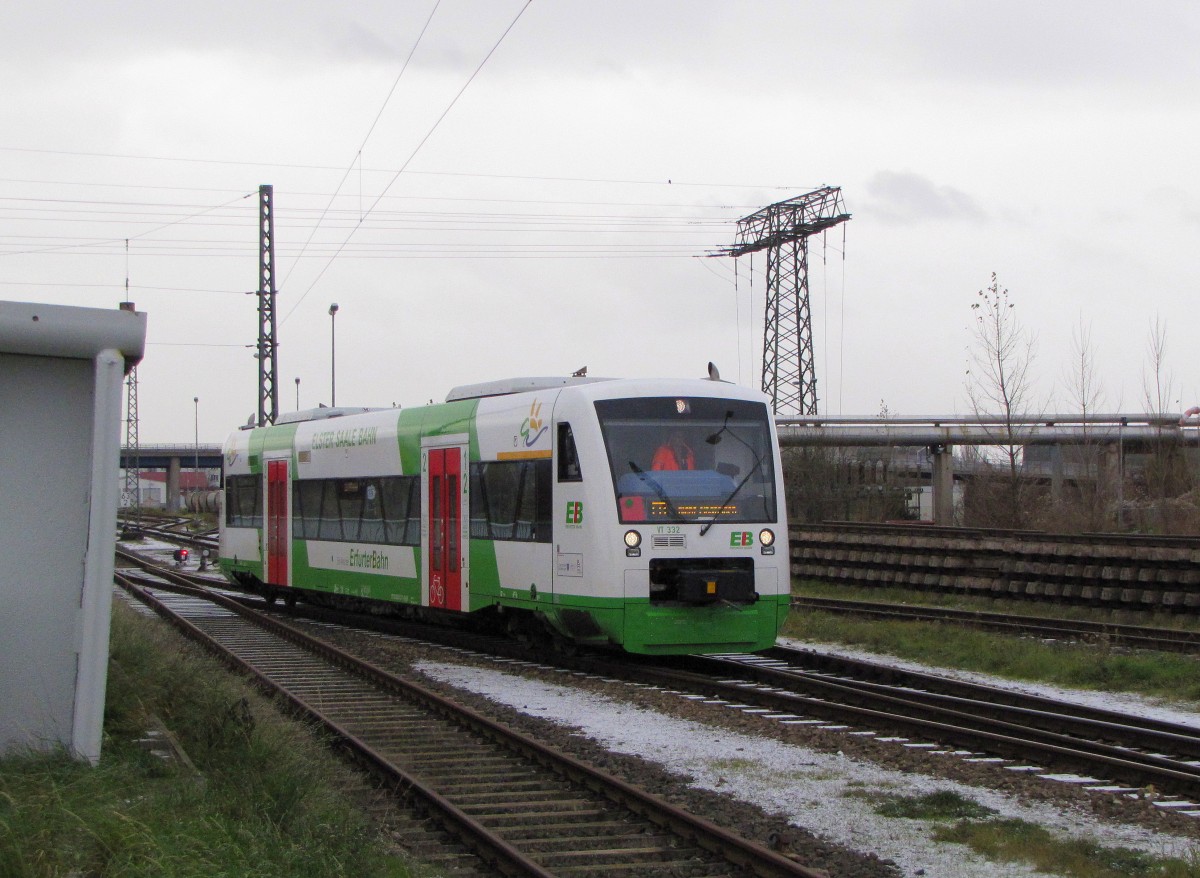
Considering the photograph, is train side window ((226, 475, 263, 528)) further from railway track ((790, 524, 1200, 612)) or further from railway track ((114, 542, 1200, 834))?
railway track ((114, 542, 1200, 834))

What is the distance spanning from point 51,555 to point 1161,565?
52.9 ft

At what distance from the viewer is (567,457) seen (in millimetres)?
14344

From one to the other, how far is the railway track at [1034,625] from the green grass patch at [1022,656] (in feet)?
1.65

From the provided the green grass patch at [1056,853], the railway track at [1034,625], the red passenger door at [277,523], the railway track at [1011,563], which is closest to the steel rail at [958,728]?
the green grass patch at [1056,853]

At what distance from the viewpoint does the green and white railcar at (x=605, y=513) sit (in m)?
13.7

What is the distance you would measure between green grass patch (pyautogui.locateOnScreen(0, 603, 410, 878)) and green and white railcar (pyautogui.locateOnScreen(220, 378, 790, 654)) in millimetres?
4144

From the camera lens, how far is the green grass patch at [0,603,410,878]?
5.48 m

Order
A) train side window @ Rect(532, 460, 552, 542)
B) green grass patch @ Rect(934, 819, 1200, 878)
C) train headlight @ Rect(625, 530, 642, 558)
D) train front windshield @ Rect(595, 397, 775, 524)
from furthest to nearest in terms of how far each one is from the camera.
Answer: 1. train side window @ Rect(532, 460, 552, 542)
2. train front windshield @ Rect(595, 397, 775, 524)
3. train headlight @ Rect(625, 530, 642, 558)
4. green grass patch @ Rect(934, 819, 1200, 878)

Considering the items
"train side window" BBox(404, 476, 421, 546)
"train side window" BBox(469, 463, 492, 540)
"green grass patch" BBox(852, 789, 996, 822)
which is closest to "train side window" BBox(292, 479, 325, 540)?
"train side window" BBox(404, 476, 421, 546)

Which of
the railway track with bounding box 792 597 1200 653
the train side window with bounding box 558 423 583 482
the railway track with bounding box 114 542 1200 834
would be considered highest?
the train side window with bounding box 558 423 583 482

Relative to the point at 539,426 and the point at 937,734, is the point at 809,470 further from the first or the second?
the point at 937,734

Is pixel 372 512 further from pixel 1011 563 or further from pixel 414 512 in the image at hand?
pixel 1011 563

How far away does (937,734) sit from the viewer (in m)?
10.3

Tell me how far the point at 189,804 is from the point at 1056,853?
4.36 m
